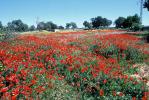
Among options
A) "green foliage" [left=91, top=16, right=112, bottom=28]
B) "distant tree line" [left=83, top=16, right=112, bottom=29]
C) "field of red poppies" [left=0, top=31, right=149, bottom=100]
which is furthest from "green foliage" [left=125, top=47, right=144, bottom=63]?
Result: "green foliage" [left=91, top=16, right=112, bottom=28]

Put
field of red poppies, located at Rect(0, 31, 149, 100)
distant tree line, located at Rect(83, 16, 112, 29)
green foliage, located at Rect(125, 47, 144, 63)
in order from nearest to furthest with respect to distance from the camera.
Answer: field of red poppies, located at Rect(0, 31, 149, 100)
green foliage, located at Rect(125, 47, 144, 63)
distant tree line, located at Rect(83, 16, 112, 29)

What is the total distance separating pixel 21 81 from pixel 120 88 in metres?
3.51

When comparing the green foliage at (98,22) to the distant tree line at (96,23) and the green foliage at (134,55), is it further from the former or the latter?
the green foliage at (134,55)

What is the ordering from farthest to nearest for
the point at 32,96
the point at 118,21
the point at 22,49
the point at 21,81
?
1. the point at 118,21
2. the point at 22,49
3. the point at 21,81
4. the point at 32,96

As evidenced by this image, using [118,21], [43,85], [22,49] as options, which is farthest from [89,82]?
[118,21]

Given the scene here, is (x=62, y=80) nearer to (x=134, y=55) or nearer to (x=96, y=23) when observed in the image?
(x=134, y=55)

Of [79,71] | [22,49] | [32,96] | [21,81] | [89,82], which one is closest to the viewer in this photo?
[32,96]

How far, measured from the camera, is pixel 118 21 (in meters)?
122

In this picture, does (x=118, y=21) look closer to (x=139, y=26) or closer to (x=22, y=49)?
(x=139, y=26)

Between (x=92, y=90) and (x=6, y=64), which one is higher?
(x=6, y=64)

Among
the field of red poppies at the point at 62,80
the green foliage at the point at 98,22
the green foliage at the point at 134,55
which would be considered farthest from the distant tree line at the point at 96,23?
the field of red poppies at the point at 62,80

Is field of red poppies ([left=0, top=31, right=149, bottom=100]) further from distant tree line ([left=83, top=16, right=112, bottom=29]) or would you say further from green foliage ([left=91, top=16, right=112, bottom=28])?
green foliage ([left=91, top=16, right=112, bottom=28])

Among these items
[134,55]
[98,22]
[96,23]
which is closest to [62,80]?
[134,55]

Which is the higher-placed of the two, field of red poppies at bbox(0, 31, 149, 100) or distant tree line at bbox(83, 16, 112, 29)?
field of red poppies at bbox(0, 31, 149, 100)
